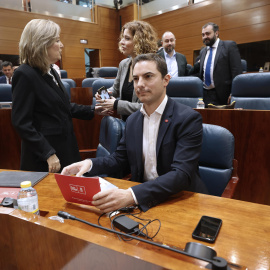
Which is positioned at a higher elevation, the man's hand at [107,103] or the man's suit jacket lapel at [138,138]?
the man's hand at [107,103]

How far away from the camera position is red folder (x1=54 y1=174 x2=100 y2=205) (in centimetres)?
81

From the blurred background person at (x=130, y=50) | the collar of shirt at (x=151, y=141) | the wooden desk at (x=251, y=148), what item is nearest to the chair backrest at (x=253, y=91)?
the wooden desk at (x=251, y=148)

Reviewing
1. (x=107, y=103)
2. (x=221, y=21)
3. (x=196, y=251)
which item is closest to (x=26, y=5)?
(x=221, y=21)

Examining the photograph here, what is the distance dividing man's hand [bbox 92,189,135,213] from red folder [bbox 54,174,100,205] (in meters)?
0.02

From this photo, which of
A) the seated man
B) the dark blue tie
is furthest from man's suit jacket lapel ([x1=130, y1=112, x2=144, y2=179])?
the dark blue tie

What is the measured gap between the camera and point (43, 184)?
44.4 inches

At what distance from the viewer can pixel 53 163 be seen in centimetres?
142

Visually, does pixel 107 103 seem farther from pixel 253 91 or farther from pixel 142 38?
pixel 253 91

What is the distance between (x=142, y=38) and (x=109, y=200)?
1.21m

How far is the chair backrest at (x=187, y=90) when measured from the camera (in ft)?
8.77

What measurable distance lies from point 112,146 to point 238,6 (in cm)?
595

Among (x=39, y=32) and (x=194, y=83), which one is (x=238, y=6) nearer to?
(x=194, y=83)

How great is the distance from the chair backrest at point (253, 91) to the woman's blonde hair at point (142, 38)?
1.22 metres

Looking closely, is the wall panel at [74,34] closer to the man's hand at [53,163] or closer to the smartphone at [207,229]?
the man's hand at [53,163]
